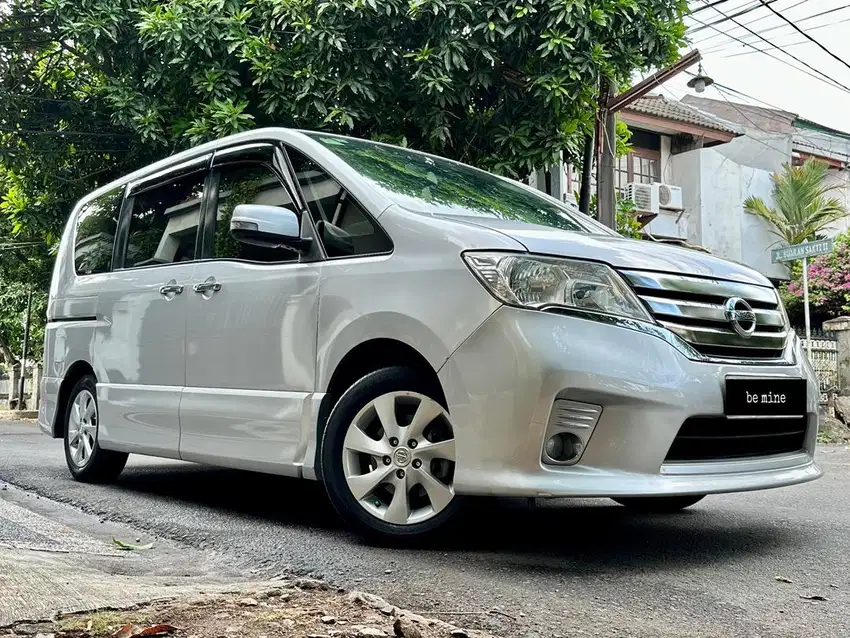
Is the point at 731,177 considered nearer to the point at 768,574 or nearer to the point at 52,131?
the point at 52,131

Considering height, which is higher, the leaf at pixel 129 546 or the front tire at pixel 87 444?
the front tire at pixel 87 444

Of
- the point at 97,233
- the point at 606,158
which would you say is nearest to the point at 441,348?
the point at 97,233

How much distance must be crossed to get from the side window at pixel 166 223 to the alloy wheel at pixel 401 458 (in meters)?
1.76

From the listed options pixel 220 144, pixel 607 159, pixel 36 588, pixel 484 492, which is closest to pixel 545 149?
pixel 607 159

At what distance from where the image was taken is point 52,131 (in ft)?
38.8

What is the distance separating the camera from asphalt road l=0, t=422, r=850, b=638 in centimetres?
256

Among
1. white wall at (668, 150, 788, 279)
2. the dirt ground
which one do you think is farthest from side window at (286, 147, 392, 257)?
white wall at (668, 150, 788, 279)

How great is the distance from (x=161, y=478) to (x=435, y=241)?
3487mm

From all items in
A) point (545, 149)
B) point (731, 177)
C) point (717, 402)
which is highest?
point (731, 177)

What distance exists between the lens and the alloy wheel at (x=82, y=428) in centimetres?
555

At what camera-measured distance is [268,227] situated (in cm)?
383

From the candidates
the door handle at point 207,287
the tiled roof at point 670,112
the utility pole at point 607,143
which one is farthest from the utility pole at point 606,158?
the tiled roof at point 670,112

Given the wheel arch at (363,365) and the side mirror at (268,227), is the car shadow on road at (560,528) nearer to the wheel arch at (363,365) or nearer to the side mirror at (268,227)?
the wheel arch at (363,365)

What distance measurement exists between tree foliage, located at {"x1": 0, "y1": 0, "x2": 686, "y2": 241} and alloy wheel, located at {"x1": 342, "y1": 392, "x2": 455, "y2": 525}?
20.8 ft
